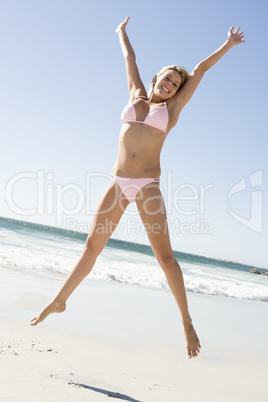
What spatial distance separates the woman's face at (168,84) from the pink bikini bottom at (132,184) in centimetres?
68

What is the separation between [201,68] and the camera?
3.34m

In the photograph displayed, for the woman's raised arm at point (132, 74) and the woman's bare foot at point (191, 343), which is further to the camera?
the woman's raised arm at point (132, 74)

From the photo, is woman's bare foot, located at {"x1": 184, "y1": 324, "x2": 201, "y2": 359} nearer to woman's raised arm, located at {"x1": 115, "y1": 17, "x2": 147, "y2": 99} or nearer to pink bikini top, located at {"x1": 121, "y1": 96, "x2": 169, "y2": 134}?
pink bikini top, located at {"x1": 121, "y1": 96, "x2": 169, "y2": 134}

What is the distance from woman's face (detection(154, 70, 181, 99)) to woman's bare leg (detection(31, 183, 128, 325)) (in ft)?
2.67

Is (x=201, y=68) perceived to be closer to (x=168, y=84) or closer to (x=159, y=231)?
(x=168, y=84)

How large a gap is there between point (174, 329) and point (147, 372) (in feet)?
6.58

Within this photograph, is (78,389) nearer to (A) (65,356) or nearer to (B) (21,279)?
(A) (65,356)

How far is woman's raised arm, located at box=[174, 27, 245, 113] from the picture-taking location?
10.5 ft

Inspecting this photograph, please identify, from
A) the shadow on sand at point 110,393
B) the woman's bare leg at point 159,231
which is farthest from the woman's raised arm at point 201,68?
the shadow on sand at point 110,393

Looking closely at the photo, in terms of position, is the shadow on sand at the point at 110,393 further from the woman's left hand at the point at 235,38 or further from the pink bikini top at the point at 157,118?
the woman's left hand at the point at 235,38

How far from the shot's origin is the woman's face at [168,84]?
3.18 m

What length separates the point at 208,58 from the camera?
133 inches

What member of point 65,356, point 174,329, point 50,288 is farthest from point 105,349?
point 50,288

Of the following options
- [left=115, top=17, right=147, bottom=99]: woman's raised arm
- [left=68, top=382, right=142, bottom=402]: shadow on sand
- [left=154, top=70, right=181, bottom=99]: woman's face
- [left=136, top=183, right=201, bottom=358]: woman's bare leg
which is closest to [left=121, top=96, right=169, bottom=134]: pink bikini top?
[left=154, top=70, right=181, bottom=99]: woman's face
